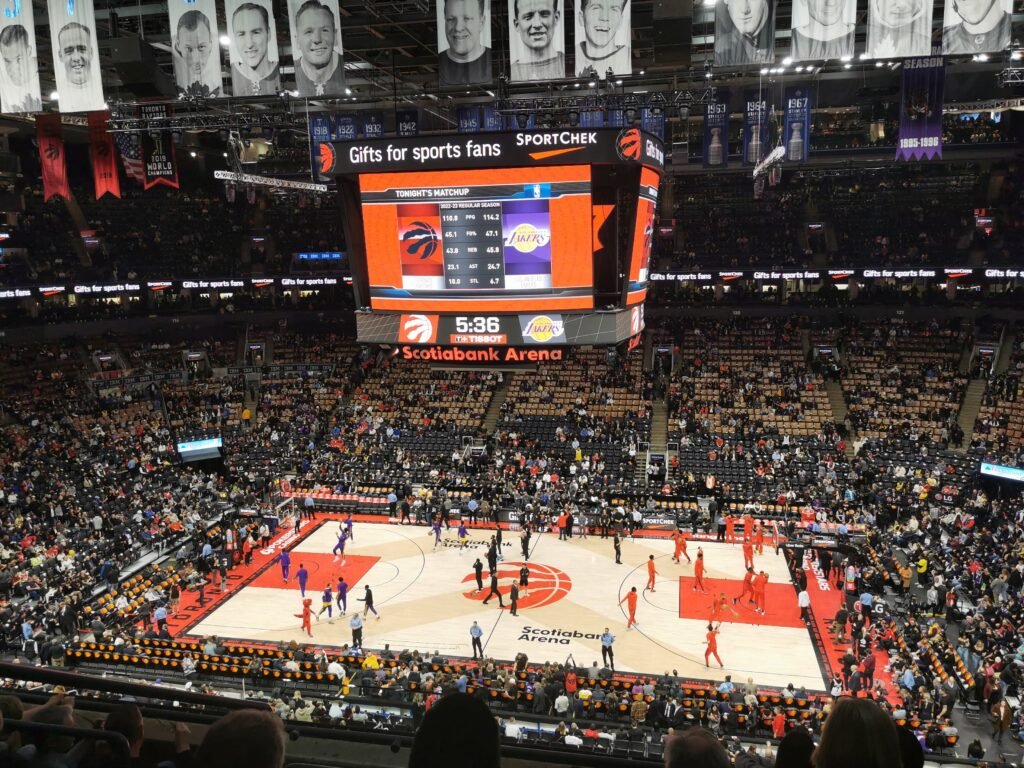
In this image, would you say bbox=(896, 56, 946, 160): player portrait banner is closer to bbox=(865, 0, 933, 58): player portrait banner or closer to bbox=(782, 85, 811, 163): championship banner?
bbox=(782, 85, 811, 163): championship banner

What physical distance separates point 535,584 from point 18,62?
18.9m

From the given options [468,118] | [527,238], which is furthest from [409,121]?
[527,238]

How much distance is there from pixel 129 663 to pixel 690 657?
13489mm

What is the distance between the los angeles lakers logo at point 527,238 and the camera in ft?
46.4

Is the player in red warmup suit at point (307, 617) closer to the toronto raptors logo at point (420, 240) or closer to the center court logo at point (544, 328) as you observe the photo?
the toronto raptors logo at point (420, 240)

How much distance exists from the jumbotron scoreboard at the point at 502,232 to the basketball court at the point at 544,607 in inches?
345

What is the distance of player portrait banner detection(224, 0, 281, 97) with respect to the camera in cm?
1653

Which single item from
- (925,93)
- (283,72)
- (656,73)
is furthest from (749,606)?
(283,72)

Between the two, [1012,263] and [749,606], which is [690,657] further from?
[1012,263]

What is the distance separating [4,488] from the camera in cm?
2748

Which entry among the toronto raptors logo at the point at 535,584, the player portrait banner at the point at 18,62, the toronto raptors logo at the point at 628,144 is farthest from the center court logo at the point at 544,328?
the player portrait banner at the point at 18,62

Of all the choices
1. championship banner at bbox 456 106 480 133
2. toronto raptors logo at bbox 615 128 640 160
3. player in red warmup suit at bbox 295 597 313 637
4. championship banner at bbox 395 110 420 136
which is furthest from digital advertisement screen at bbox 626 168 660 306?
championship banner at bbox 395 110 420 136

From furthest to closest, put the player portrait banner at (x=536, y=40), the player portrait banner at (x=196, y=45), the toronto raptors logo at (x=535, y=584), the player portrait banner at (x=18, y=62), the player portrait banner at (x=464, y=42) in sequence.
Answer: the toronto raptors logo at (x=535, y=584) < the player portrait banner at (x=18, y=62) < the player portrait banner at (x=196, y=45) < the player portrait banner at (x=464, y=42) < the player portrait banner at (x=536, y=40)

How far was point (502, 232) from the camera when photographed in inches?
561
